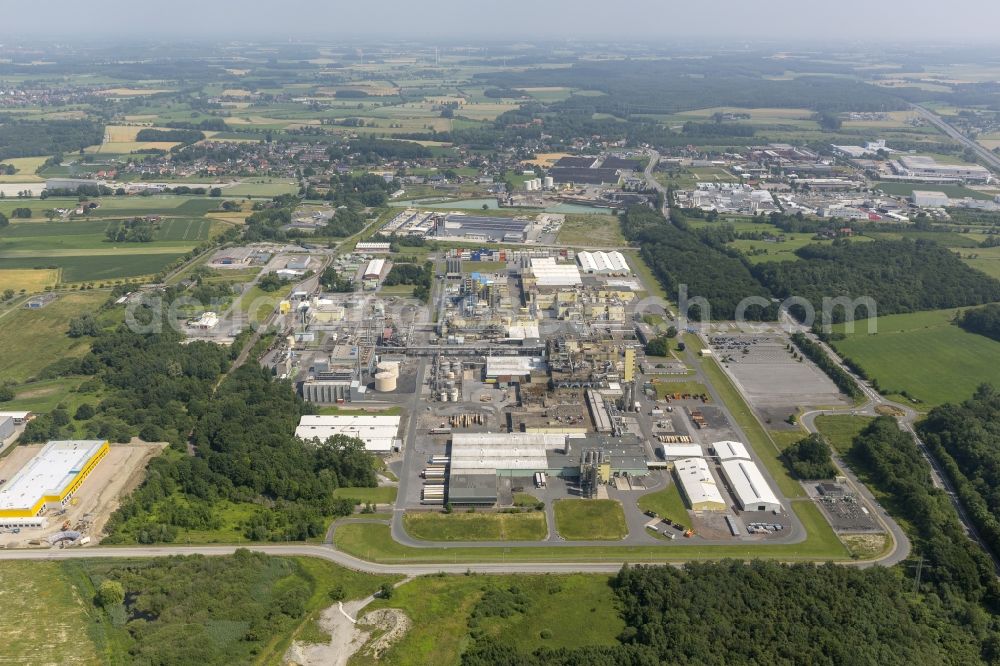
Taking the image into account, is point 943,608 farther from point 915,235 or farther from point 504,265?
point 915,235

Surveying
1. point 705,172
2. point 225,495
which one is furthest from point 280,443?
point 705,172

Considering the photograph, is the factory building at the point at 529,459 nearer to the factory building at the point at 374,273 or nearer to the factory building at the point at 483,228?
the factory building at the point at 374,273

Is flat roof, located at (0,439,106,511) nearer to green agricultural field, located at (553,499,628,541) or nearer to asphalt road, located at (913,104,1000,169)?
green agricultural field, located at (553,499,628,541)

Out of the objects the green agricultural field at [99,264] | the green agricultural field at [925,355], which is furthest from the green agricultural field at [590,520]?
the green agricultural field at [99,264]

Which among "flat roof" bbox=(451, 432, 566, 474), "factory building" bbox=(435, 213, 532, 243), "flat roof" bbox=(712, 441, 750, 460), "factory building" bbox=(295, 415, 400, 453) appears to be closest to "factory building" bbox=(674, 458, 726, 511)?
"flat roof" bbox=(712, 441, 750, 460)

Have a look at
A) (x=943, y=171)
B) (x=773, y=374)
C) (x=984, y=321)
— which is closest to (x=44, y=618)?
(x=773, y=374)
